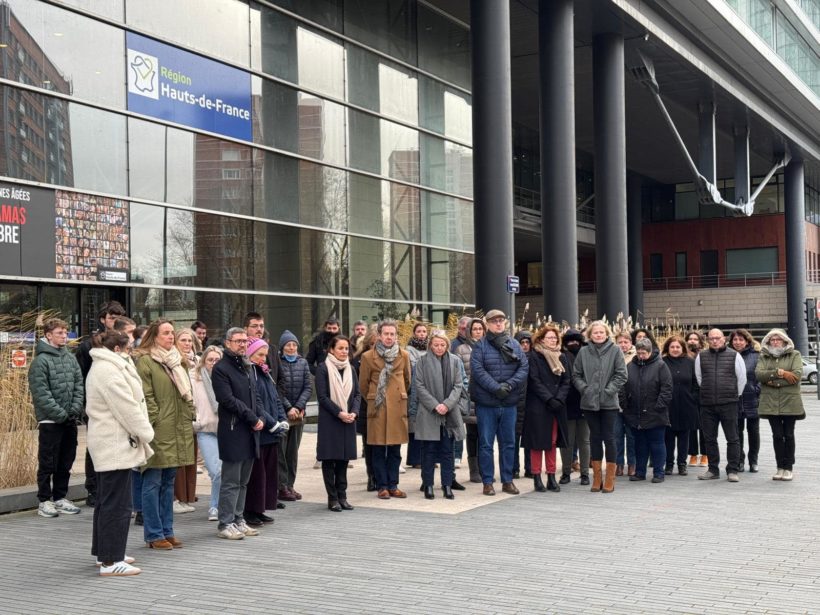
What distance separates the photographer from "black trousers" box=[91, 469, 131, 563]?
304 inches

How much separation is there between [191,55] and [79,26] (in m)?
2.85

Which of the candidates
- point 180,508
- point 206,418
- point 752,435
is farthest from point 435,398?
point 752,435

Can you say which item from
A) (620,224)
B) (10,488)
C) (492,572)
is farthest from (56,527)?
(620,224)

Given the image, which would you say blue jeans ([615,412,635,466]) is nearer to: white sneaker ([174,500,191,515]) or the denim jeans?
the denim jeans

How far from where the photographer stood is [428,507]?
1074 cm

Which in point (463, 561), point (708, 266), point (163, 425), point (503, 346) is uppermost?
point (708, 266)

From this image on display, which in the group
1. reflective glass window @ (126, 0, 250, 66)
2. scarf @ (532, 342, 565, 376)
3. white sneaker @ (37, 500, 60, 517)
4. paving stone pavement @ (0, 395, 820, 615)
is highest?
reflective glass window @ (126, 0, 250, 66)

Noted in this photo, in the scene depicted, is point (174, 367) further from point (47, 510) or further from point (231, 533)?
point (47, 510)

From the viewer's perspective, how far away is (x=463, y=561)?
317 inches

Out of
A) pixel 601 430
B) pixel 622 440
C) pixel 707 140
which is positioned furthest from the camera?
pixel 707 140

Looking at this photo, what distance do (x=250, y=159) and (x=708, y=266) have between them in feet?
154

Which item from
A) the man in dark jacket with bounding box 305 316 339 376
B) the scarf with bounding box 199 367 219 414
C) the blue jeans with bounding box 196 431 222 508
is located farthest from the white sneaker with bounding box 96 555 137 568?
the man in dark jacket with bounding box 305 316 339 376

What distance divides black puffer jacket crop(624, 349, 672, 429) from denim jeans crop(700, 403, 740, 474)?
0.78 metres

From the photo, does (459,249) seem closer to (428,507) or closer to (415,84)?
(415,84)
